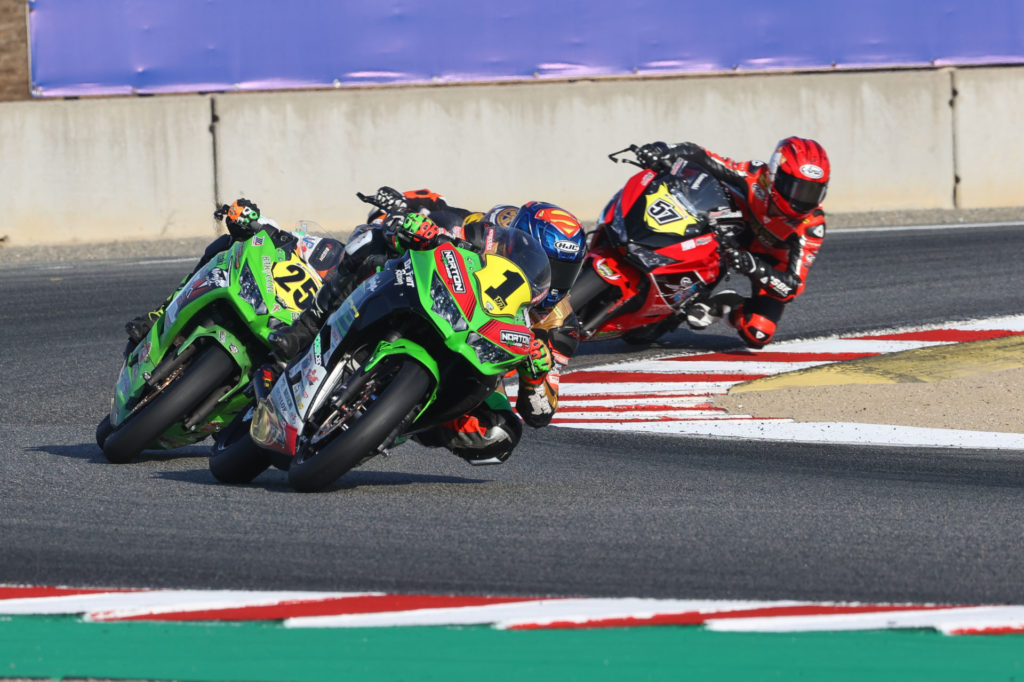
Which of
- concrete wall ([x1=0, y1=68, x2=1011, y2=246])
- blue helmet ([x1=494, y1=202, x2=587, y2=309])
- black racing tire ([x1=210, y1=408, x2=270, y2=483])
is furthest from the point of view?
concrete wall ([x1=0, y1=68, x2=1011, y2=246])

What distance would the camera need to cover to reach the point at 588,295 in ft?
35.4

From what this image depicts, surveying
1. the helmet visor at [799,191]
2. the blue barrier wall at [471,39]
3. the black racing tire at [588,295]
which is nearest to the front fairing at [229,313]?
the black racing tire at [588,295]

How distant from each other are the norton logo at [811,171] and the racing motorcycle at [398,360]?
4.65 metres

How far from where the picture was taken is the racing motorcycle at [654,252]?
10.8 m

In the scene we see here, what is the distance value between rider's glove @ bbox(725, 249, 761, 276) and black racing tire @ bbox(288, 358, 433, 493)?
17.2 ft

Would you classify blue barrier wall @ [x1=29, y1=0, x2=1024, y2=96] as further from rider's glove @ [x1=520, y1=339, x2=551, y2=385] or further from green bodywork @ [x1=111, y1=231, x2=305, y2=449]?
rider's glove @ [x1=520, y1=339, x2=551, y2=385]

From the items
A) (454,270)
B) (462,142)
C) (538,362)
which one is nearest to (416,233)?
(454,270)

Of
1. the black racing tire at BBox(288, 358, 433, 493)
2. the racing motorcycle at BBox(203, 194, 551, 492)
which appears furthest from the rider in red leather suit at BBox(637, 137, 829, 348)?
the black racing tire at BBox(288, 358, 433, 493)

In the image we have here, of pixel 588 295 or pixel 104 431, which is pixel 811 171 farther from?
pixel 104 431

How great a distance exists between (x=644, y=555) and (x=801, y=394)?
4460 mm

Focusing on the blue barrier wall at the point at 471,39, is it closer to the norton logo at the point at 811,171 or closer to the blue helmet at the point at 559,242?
the norton logo at the point at 811,171

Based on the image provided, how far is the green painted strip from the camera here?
414 cm

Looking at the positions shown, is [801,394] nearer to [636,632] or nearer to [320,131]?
[636,632]

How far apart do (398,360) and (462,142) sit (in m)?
9.80
